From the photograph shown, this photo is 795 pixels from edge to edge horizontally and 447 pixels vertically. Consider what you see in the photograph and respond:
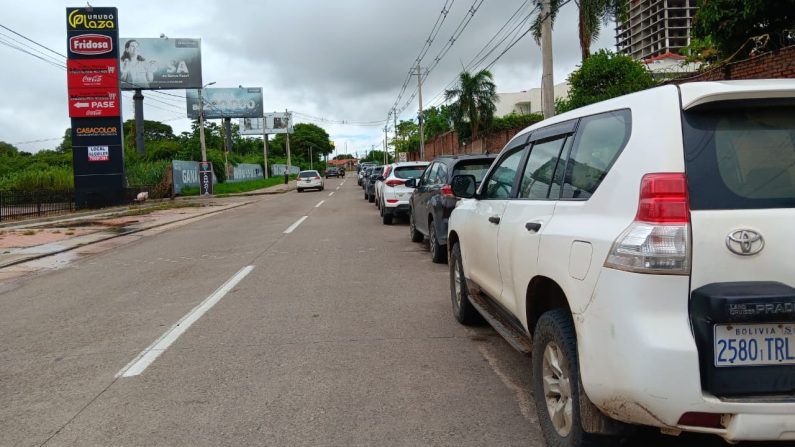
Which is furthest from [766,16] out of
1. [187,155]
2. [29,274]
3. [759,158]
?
[187,155]

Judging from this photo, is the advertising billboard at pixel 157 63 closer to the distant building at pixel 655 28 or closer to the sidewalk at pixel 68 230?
the sidewalk at pixel 68 230

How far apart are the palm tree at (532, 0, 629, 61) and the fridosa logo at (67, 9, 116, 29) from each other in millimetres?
21186

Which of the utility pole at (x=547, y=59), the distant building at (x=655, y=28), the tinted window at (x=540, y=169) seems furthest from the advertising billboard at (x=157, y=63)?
the distant building at (x=655, y=28)

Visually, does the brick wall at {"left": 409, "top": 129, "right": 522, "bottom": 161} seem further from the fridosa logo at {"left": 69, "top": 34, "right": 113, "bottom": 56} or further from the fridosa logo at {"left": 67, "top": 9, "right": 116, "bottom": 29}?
the fridosa logo at {"left": 67, "top": 9, "right": 116, "bottom": 29}

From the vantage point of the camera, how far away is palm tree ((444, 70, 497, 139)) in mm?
45500

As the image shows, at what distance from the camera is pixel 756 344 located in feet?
8.57

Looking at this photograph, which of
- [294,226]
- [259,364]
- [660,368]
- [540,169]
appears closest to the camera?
[660,368]

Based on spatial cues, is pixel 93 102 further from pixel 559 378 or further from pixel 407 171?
pixel 559 378

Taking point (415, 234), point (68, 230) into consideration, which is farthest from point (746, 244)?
point (68, 230)

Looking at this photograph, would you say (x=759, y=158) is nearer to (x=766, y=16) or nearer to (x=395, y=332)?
(x=395, y=332)

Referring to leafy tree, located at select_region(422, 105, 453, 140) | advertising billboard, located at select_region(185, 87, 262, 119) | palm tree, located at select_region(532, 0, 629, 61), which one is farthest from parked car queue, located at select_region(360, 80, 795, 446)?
leafy tree, located at select_region(422, 105, 453, 140)

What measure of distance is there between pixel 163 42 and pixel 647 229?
185 feet

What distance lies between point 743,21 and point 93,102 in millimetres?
29106

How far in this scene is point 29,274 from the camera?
1099 centimetres
